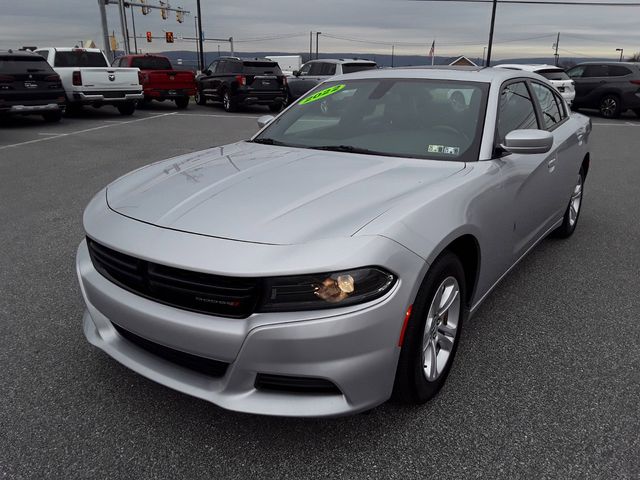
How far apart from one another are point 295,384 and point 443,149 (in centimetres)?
173

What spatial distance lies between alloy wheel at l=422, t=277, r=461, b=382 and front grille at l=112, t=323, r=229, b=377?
2.97 ft

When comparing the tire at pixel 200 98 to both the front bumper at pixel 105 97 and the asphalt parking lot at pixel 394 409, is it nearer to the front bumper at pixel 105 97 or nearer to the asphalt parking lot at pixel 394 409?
the front bumper at pixel 105 97

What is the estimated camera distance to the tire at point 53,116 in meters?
14.3

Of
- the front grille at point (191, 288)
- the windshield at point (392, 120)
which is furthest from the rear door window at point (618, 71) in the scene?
the front grille at point (191, 288)

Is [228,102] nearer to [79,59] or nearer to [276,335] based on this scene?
[79,59]

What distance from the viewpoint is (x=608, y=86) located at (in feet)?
55.6

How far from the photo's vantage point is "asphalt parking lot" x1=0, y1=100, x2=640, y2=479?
89.7 inches

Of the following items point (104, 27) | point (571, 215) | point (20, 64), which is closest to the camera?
point (571, 215)

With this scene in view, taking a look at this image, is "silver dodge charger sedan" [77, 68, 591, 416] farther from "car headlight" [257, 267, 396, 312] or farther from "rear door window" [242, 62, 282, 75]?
"rear door window" [242, 62, 282, 75]

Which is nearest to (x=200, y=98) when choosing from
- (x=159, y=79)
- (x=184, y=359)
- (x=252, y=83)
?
(x=159, y=79)

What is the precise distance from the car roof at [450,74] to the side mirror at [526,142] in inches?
24.3

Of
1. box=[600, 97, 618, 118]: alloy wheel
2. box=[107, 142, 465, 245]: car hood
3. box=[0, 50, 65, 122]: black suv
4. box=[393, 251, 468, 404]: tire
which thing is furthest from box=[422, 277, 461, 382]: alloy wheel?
box=[600, 97, 618, 118]: alloy wheel

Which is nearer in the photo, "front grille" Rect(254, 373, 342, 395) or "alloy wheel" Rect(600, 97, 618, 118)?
"front grille" Rect(254, 373, 342, 395)

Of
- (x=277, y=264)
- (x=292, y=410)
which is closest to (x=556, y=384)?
(x=292, y=410)
